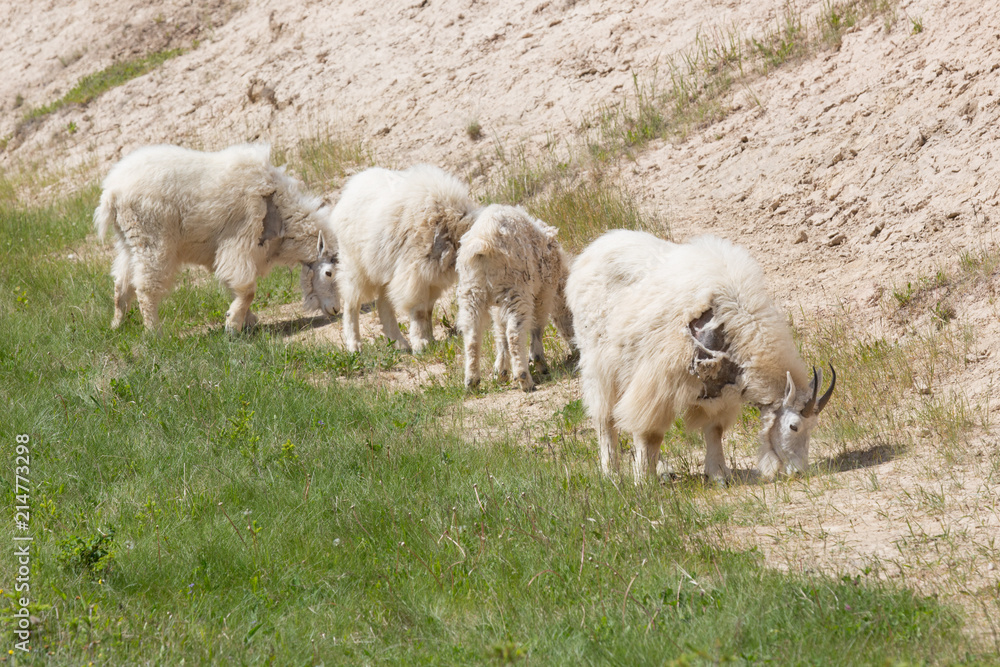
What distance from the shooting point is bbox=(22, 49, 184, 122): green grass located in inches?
813

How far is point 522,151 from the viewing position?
14.2m

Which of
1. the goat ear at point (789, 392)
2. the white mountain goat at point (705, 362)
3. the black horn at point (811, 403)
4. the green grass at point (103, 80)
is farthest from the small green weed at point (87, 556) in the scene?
the green grass at point (103, 80)

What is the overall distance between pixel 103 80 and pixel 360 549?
18.7m

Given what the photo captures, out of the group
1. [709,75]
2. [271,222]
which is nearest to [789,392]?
[271,222]

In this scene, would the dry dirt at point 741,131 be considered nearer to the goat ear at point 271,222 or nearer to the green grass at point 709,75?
the green grass at point 709,75

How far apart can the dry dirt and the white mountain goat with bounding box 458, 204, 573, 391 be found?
525mm

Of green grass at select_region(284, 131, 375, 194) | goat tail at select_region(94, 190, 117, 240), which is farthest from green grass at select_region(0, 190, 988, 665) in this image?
green grass at select_region(284, 131, 375, 194)

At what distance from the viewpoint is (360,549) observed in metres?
5.49

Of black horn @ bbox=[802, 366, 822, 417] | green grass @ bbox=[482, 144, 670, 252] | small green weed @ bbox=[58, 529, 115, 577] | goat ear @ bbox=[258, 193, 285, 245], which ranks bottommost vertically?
green grass @ bbox=[482, 144, 670, 252]

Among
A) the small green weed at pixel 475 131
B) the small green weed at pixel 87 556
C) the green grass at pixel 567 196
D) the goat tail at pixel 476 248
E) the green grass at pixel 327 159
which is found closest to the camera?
the small green weed at pixel 87 556

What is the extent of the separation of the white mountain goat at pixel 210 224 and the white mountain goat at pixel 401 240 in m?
0.80

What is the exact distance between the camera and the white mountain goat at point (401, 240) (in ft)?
33.5

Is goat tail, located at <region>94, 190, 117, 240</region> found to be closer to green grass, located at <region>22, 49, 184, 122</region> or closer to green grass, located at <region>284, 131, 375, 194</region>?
green grass, located at <region>284, 131, 375, 194</region>

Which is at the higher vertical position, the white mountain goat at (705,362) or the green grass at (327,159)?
the white mountain goat at (705,362)
